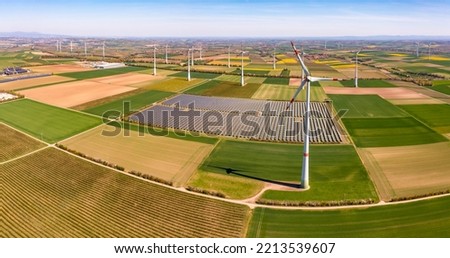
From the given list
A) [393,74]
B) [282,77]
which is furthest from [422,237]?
[393,74]

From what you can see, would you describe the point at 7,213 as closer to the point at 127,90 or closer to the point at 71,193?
the point at 71,193

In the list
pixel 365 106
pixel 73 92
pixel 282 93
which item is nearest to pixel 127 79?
pixel 73 92

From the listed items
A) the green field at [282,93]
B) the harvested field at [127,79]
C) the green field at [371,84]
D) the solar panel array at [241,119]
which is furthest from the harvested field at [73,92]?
the green field at [371,84]

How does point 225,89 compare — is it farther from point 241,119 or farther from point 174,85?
point 241,119

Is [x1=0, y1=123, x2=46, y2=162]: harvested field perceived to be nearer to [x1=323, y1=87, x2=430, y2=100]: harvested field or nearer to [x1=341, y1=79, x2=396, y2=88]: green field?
[x1=323, y1=87, x2=430, y2=100]: harvested field

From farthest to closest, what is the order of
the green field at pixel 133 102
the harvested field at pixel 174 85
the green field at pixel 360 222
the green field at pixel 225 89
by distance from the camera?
the harvested field at pixel 174 85 → the green field at pixel 225 89 → the green field at pixel 133 102 → the green field at pixel 360 222

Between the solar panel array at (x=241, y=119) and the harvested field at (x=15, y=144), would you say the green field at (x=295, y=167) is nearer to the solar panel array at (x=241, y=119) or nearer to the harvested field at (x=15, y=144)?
the solar panel array at (x=241, y=119)
